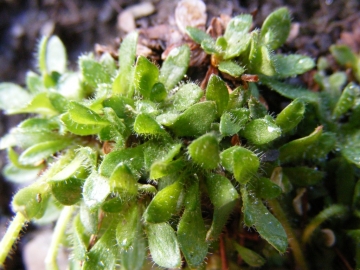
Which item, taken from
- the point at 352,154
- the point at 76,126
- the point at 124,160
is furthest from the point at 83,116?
the point at 352,154

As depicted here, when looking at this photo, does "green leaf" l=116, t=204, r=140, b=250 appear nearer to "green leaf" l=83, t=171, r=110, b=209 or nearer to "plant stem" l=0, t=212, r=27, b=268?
"green leaf" l=83, t=171, r=110, b=209

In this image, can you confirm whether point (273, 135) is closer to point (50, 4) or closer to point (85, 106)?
point (85, 106)

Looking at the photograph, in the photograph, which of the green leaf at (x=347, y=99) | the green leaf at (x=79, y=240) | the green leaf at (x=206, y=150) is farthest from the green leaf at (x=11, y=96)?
the green leaf at (x=347, y=99)

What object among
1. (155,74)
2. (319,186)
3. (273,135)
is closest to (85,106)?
(155,74)

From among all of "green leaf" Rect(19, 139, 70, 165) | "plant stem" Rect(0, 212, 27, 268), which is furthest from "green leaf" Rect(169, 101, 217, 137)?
"plant stem" Rect(0, 212, 27, 268)

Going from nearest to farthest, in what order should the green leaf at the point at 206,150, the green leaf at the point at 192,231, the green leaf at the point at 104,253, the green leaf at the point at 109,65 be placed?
the green leaf at the point at 206,150, the green leaf at the point at 192,231, the green leaf at the point at 104,253, the green leaf at the point at 109,65

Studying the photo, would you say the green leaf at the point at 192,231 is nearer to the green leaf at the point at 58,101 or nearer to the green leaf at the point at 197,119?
the green leaf at the point at 197,119
